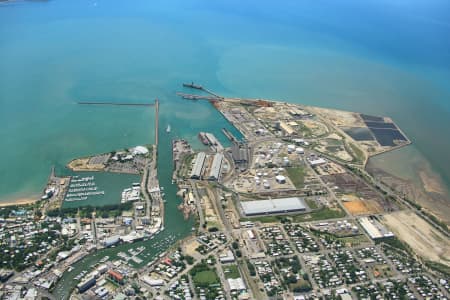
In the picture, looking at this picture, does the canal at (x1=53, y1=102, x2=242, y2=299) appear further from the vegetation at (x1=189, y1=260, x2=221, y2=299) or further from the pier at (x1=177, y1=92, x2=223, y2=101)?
the vegetation at (x1=189, y1=260, x2=221, y2=299)

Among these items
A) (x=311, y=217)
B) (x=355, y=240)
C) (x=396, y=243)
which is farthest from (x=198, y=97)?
(x=396, y=243)

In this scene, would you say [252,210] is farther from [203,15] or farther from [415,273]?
[203,15]

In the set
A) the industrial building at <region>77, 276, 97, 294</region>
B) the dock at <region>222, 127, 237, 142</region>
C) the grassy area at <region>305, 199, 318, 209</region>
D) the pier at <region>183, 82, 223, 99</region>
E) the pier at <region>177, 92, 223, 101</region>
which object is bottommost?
the industrial building at <region>77, 276, 97, 294</region>

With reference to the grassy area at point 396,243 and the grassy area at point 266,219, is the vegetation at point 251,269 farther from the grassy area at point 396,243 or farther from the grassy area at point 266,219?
the grassy area at point 396,243

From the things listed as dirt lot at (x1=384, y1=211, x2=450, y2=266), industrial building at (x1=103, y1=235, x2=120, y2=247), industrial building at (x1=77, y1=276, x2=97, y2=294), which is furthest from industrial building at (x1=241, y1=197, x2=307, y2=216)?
industrial building at (x1=77, y1=276, x2=97, y2=294)

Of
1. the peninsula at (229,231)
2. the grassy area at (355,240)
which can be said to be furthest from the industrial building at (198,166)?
the grassy area at (355,240)

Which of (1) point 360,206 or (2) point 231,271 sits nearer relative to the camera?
(2) point 231,271

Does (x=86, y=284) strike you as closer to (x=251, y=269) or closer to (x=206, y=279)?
(x=206, y=279)
